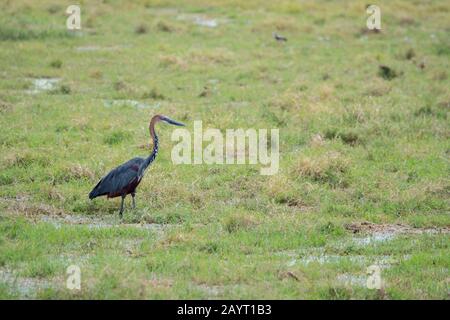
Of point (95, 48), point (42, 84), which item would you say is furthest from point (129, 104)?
point (95, 48)

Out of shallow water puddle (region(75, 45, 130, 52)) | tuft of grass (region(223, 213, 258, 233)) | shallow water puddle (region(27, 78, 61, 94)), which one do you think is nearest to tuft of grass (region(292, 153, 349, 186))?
tuft of grass (region(223, 213, 258, 233))

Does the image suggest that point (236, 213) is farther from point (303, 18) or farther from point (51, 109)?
point (303, 18)

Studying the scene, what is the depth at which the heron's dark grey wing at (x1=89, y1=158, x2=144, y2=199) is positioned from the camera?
34.9 ft

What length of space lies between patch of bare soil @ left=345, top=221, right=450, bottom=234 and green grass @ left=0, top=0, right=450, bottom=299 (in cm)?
14

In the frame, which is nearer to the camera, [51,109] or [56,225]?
[56,225]

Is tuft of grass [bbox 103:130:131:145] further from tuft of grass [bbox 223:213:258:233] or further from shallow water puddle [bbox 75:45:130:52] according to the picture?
shallow water puddle [bbox 75:45:130:52]

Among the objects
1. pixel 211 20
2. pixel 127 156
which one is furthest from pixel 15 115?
pixel 211 20

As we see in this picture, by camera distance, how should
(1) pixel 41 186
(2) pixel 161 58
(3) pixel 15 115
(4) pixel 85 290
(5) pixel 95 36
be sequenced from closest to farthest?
(4) pixel 85 290
(1) pixel 41 186
(3) pixel 15 115
(2) pixel 161 58
(5) pixel 95 36

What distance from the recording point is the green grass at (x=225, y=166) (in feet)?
29.1

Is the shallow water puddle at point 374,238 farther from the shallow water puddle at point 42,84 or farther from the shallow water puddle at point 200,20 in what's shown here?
the shallow water puddle at point 200,20

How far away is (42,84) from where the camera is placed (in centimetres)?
1883

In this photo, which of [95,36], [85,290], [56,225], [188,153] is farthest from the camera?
[95,36]

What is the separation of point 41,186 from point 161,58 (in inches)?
392

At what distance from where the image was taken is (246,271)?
29.0 ft
